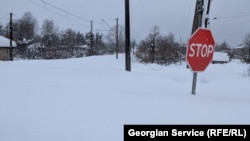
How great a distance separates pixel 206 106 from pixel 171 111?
4.25ft

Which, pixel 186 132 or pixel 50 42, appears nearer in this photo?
pixel 186 132

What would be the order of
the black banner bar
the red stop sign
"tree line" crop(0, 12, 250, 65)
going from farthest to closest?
1. "tree line" crop(0, 12, 250, 65)
2. the red stop sign
3. the black banner bar

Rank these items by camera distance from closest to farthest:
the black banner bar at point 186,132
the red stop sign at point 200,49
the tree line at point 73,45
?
the black banner bar at point 186,132
the red stop sign at point 200,49
the tree line at point 73,45

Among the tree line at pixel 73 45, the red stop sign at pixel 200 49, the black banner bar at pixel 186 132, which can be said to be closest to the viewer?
the black banner bar at pixel 186 132

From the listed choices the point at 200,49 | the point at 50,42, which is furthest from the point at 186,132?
the point at 50,42

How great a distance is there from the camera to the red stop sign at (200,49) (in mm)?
8453

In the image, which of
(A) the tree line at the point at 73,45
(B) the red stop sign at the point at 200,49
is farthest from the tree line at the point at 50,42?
(B) the red stop sign at the point at 200,49

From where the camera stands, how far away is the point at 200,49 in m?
8.52

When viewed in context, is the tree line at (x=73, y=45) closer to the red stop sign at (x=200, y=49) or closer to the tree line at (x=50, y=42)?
the tree line at (x=50, y=42)

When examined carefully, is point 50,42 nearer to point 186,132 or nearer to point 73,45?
point 73,45

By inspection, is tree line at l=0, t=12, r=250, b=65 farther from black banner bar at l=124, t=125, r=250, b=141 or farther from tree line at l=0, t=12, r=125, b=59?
black banner bar at l=124, t=125, r=250, b=141

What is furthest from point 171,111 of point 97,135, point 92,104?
point 97,135

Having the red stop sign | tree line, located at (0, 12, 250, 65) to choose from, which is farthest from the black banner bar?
tree line, located at (0, 12, 250, 65)

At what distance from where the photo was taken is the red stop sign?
8453mm
